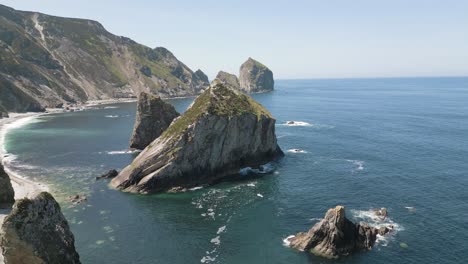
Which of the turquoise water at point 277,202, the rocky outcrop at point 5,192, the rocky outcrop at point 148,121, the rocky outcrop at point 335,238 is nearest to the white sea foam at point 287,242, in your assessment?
the rocky outcrop at point 335,238

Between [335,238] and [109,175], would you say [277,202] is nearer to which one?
[335,238]

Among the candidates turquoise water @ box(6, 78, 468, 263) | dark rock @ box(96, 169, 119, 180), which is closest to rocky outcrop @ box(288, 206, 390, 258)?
turquoise water @ box(6, 78, 468, 263)

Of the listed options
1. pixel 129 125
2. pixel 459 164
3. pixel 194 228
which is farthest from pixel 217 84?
pixel 129 125

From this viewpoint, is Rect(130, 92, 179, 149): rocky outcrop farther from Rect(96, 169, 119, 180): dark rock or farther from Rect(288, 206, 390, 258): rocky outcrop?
Rect(288, 206, 390, 258): rocky outcrop

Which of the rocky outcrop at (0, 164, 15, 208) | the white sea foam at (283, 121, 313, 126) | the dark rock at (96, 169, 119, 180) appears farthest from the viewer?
the white sea foam at (283, 121, 313, 126)

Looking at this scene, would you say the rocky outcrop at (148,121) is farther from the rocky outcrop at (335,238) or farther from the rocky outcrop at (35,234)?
the rocky outcrop at (35,234)
